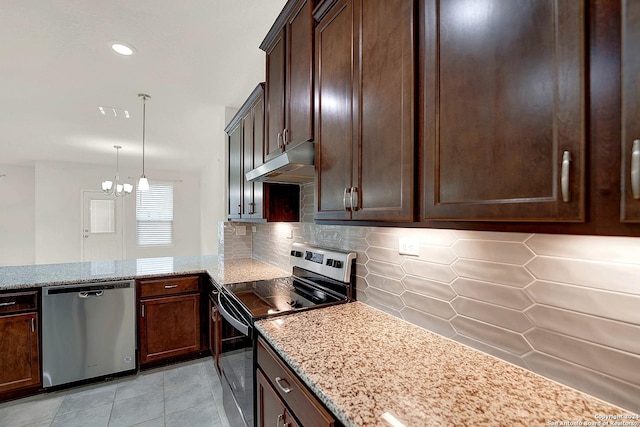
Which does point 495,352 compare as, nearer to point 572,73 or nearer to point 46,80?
point 572,73

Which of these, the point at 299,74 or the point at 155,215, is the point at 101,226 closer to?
the point at 155,215

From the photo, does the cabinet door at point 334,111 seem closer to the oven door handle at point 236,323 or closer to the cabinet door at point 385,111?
the cabinet door at point 385,111

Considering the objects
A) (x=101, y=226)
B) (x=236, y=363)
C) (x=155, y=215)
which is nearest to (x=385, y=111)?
(x=236, y=363)

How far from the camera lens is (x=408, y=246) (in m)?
1.34

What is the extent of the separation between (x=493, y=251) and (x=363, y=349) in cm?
60

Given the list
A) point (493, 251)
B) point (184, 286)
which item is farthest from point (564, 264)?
point (184, 286)

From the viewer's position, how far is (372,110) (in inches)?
43.4

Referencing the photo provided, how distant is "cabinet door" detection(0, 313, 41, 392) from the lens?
218 cm

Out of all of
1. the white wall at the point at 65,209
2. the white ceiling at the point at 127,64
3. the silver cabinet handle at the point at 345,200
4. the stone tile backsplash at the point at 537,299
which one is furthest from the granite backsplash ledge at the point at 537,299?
the white wall at the point at 65,209

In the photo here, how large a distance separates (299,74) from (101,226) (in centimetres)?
667

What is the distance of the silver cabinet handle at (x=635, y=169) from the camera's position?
0.48m

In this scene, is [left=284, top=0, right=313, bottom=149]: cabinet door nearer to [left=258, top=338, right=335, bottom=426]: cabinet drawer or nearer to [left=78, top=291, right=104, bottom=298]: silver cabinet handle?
[left=258, top=338, right=335, bottom=426]: cabinet drawer

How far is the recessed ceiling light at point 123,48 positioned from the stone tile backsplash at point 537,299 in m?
2.27

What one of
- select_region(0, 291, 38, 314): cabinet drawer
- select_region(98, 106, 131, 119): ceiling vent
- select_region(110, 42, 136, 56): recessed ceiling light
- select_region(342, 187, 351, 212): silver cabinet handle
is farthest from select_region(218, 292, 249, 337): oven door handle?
select_region(98, 106, 131, 119): ceiling vent
